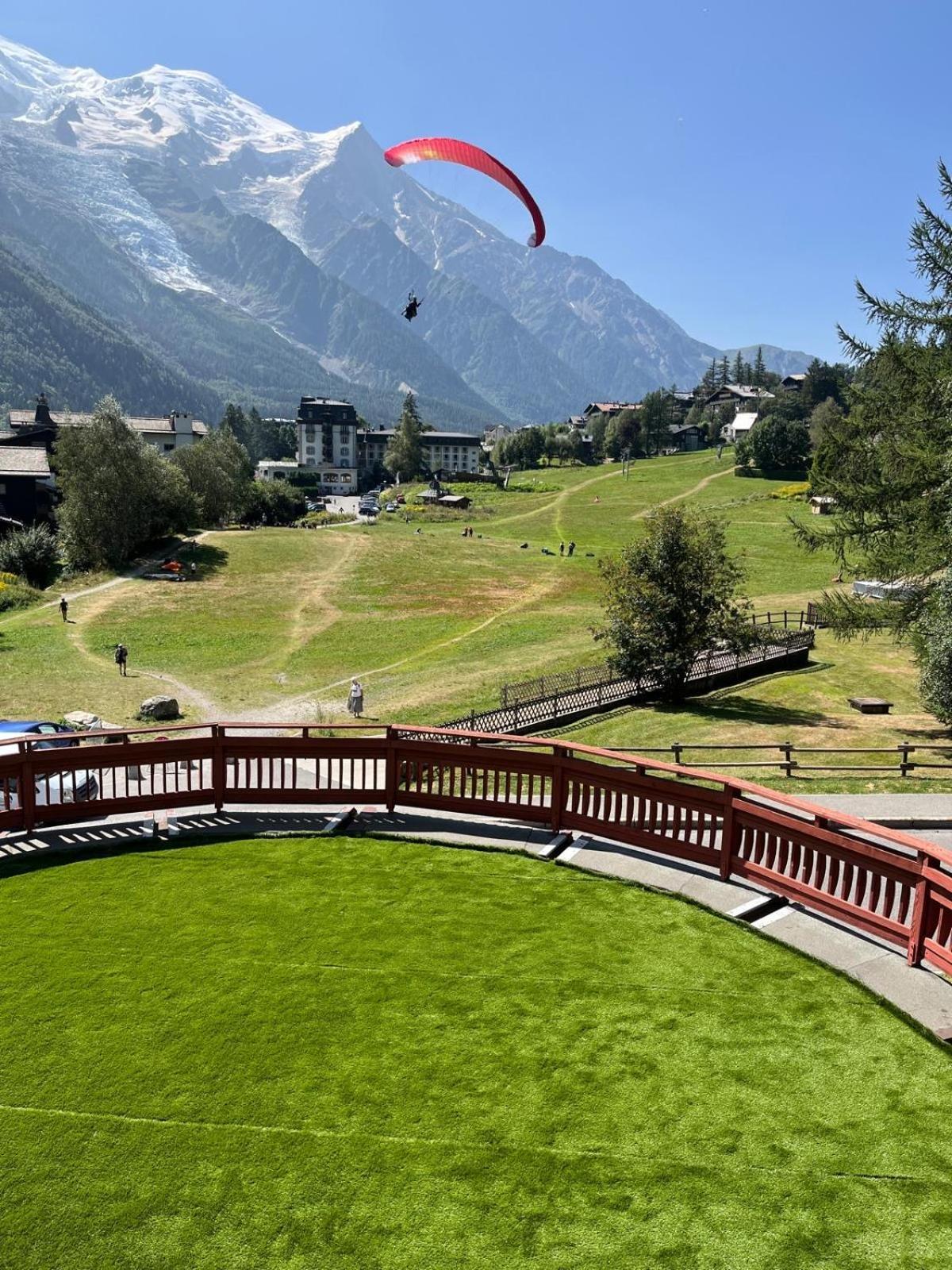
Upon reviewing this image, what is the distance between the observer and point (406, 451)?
177m

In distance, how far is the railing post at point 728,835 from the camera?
1218 cm

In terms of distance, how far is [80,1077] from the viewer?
304 inches

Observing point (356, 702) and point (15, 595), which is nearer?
point (356, 702)

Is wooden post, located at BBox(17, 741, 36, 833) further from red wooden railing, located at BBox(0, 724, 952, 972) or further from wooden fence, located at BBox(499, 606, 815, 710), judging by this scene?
wooden fence, located at BBox(499, 606, 815, 710)

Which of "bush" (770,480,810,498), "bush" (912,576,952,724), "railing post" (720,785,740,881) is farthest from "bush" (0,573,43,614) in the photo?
"bush" (770,480,810,498)

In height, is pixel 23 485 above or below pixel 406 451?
below

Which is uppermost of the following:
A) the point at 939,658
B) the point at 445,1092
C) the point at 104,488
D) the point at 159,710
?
the point at 104,488

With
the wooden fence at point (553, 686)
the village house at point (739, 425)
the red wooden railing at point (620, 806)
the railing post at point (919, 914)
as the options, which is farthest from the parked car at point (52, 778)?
the village house at point (739, 425)

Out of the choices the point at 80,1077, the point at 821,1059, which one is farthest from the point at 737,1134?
the point at 80,1077

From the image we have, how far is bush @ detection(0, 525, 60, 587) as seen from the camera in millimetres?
68812

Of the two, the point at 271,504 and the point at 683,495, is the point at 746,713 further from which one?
the point at 271,504

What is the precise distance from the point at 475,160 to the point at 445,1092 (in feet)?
100

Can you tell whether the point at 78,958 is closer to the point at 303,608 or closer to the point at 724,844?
the point at 724,844

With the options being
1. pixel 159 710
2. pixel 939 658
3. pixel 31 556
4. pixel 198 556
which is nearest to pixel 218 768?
pixel 939 658
